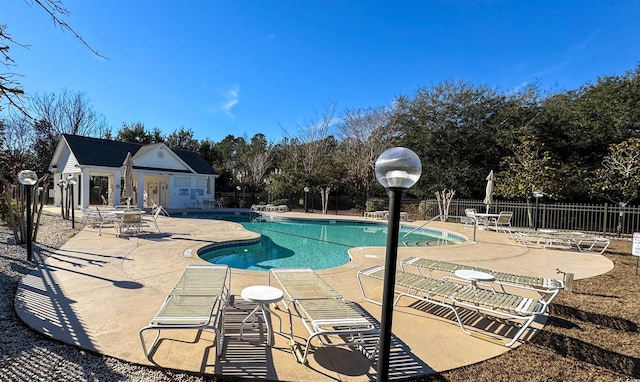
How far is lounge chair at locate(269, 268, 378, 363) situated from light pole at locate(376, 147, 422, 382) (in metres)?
0.82

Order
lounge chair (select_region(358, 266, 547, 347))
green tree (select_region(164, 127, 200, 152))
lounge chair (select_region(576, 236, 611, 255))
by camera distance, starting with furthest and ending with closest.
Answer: green tree (select_region(164, 127, 200, 152)) < lounge chair (select_region(576, 236, 611, 255)) < lounge chair (select_region(358, 266, 547, 347))

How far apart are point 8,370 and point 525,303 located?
500cm

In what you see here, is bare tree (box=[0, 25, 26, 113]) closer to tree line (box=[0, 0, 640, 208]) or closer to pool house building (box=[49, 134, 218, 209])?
tree line (box=[0, 0, 640, 208])

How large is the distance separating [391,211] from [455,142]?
2187 centimetres

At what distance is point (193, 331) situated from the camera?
3.33 m

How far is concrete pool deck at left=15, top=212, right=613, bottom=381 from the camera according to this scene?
2.69 meters

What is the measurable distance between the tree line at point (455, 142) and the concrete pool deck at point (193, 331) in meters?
6.14

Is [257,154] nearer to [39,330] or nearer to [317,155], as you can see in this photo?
[317,155]

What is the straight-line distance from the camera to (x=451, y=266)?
493 centimetres

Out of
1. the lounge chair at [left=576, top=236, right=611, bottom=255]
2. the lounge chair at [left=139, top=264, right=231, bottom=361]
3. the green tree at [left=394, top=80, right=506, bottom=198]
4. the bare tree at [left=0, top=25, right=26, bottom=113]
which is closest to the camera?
the lounge chair at [left=139, top=264, right=231, bottom=361]

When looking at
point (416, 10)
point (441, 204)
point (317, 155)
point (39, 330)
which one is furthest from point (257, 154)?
point (39, 330)

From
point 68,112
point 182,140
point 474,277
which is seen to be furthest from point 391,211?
point 68,112

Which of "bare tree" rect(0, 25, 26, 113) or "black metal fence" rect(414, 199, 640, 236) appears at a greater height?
"bare tree" rect(0, 25, 26, 113)

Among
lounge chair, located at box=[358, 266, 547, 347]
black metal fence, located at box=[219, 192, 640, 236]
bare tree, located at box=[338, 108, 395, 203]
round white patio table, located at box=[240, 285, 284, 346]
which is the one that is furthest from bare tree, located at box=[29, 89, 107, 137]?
lounge chair, located at box=[358, 266, 547, 347]
